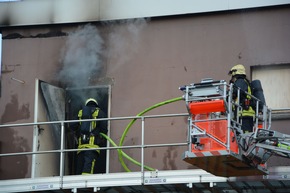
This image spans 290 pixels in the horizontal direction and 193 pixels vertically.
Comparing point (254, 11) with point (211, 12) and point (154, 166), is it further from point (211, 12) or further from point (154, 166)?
point (154, 166)

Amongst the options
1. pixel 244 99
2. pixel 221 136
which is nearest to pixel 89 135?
pixel 244 99

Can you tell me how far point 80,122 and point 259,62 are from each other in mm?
3236

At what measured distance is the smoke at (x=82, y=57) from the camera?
15.1 m

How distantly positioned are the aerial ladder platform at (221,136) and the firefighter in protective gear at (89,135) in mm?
2907

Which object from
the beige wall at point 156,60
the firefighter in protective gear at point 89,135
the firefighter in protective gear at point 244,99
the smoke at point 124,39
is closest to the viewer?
the firefighter in protective gear at point 244,99

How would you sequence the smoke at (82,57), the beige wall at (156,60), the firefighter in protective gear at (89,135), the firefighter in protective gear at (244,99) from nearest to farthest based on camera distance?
1. the firefighter in protective gear at (244,99)
2. the firefighter in protective gear at (89,135)
3. the beige wall at (156,60)
4. the smoke at (82,57)

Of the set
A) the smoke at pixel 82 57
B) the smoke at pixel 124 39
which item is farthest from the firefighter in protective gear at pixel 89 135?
the smoke at pixel 124 39

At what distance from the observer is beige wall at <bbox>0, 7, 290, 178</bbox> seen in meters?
14.0

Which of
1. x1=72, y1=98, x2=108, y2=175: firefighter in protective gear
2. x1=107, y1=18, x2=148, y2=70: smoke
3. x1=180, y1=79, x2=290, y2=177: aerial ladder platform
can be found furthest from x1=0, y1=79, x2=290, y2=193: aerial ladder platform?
x1=107, y1=18, x2=148, y2=70: smoke

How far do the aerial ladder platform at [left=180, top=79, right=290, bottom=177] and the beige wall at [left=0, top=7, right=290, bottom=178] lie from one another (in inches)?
113

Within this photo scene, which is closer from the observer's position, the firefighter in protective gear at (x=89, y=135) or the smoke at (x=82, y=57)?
the firefighter in protective gear at (x=89, y=135)

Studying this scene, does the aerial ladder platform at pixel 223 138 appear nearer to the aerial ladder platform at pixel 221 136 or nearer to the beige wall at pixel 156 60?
the aerial ladder platform at pixel 221 136

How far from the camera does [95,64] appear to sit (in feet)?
49.5

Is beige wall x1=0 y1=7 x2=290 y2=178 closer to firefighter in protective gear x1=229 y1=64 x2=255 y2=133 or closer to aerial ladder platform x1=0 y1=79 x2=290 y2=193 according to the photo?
firefighter in protective gear x1=229 y1=64 x2=255 y2=133
